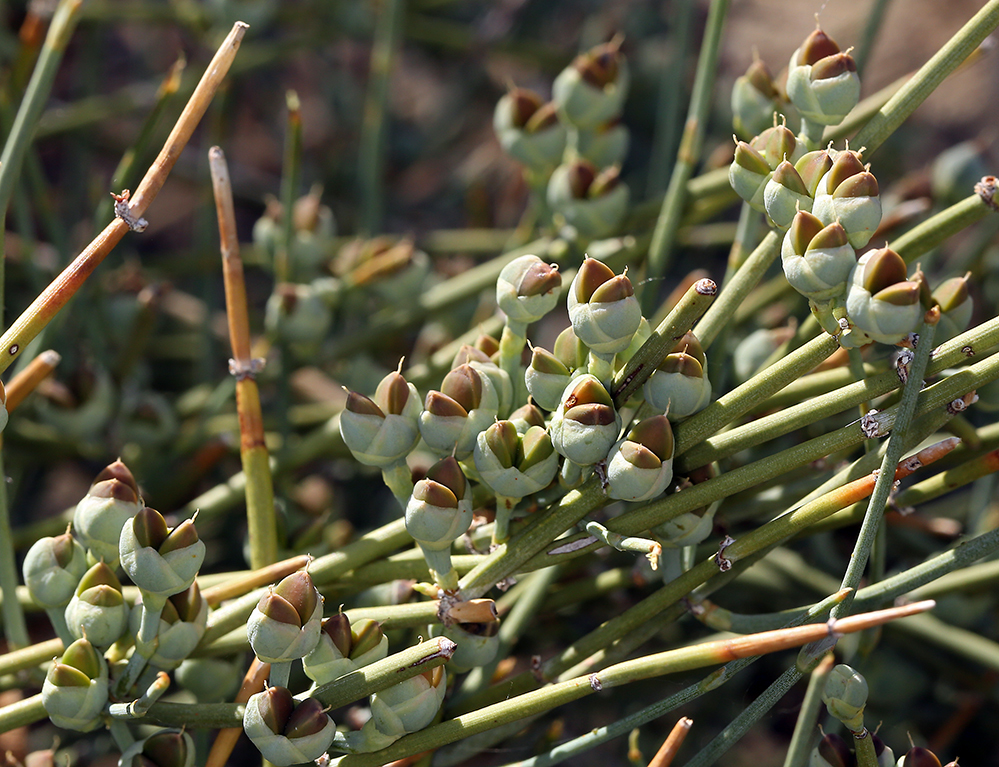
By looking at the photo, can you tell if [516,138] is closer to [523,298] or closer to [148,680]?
[523,298]

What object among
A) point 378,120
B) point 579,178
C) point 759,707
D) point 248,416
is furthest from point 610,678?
point 378,120

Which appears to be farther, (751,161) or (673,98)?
(673,98)

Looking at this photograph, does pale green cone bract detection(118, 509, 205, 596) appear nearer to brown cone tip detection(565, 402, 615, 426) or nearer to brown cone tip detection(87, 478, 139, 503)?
brown cone tip detection(87, 478, 139, 503)

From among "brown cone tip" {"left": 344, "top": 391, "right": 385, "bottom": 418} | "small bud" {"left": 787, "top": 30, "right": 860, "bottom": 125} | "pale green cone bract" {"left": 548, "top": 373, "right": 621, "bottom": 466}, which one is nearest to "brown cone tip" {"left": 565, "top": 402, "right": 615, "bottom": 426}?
"pale green cone bract" {"left": 548, "top": 373, "right": 621, "bottom": 466}

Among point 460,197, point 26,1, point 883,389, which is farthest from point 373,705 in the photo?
point 26,1

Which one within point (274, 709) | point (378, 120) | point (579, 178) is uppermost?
point (378, 120)

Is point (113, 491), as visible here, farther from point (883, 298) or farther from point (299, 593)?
point (883, 298)

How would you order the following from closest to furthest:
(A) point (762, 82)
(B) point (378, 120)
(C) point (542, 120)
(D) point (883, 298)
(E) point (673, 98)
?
(D) point (883, 298), (A) point (762, 82), (C) point (542, 120), (E) point (673, 98), (B) point (378, 120)
